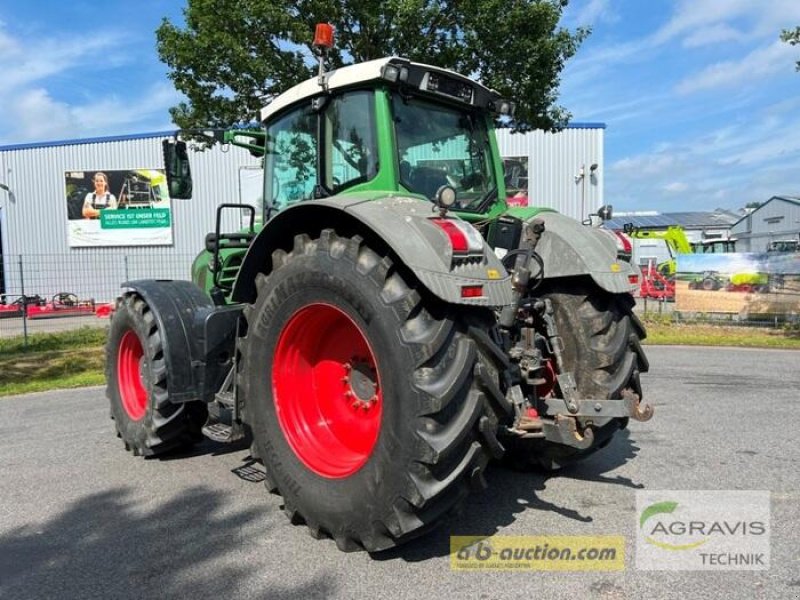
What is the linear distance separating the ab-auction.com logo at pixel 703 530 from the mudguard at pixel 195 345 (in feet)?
9.53

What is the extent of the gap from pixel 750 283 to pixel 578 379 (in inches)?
438

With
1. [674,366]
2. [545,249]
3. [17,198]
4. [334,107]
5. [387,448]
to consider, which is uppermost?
[17,198]

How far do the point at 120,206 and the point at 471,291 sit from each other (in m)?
25.5

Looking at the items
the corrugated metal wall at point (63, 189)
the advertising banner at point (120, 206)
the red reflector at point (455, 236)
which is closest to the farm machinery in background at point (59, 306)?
the corrugated metal wall at point (63, 189)

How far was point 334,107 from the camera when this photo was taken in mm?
3930

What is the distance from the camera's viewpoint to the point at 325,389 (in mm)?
3604

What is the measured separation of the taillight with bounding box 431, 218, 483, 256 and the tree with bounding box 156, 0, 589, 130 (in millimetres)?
7256

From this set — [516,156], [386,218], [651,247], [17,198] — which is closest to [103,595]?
[386,218]

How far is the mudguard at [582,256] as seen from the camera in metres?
3.62

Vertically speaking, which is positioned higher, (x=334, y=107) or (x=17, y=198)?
(x=17, y=198)

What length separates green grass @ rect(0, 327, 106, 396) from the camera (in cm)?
852

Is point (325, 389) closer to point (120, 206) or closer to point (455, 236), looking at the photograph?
point (455, 236)

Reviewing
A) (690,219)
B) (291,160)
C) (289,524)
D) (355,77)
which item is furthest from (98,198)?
(690,219)

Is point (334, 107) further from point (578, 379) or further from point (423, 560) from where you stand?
point (423, 560)
